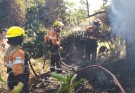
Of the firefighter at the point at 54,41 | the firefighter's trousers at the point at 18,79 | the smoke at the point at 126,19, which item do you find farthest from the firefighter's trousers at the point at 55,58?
the firefighter's trousers at the point at 18,79

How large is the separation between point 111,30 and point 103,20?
896mm

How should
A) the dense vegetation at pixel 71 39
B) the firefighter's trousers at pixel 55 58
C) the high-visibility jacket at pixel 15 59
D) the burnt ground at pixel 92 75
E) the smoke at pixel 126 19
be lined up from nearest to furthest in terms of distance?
the high-visibility jacket at pixel 15 59 → the burnt ground at pixel 92 75 → the dense vegetation at pixel 71 39 → the firefighter's trousers at pixel 55 58 → the smoke at pixel 126 19

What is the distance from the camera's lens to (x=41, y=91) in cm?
805

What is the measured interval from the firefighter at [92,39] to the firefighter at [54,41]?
2236mm

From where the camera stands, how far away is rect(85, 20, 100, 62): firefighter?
1184 cm

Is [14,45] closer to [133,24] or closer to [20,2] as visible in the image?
[133,24]

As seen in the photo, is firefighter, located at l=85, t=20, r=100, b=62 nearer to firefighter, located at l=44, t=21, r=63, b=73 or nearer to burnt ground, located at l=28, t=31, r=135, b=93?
burnt ground, located at l=28, t=31, r=135, b=93

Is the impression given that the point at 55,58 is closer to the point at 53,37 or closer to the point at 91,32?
the point at 53,37

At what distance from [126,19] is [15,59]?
8368mm

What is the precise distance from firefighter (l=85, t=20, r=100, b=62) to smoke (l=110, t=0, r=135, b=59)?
1.15 m

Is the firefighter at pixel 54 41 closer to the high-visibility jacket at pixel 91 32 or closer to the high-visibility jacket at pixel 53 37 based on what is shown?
the high-visibility jacket at pixel 53 37

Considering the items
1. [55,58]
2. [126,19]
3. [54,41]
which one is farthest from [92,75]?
[126,19]

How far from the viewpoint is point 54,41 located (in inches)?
394

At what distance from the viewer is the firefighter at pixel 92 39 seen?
1184cm
